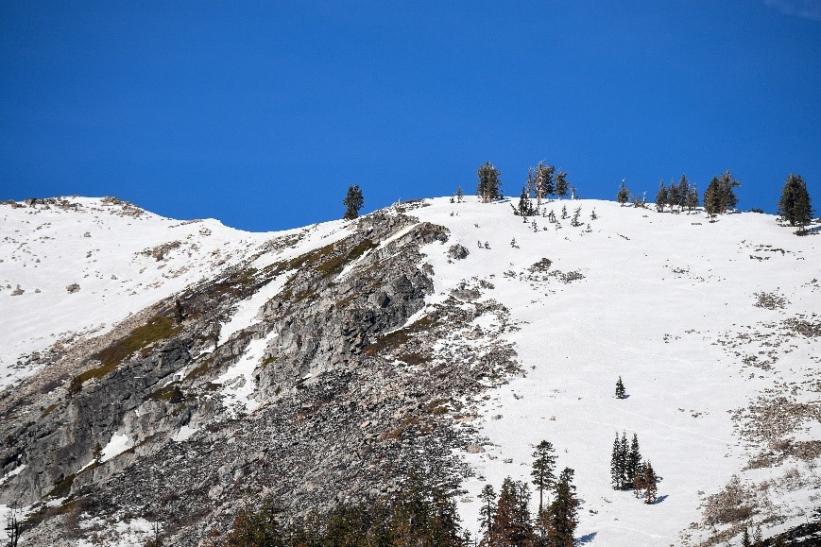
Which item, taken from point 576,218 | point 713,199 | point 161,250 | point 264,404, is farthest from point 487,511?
point 161,250

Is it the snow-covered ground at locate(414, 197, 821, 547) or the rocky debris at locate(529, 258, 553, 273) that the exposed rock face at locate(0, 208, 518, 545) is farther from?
the rocky debris at locate(529, 258, 553, 273)

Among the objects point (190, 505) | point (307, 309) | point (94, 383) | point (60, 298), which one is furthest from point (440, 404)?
point (60, 298)

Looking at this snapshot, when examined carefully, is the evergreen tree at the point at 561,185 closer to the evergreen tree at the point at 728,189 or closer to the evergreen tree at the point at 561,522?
the evergreen tree at the point at 728,189

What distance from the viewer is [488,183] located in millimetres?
151500

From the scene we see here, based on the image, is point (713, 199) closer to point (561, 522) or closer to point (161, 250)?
point (561, 522)

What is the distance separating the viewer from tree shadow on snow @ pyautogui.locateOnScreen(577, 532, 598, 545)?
45.3 meters

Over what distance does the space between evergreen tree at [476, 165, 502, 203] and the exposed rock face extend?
1762 inches

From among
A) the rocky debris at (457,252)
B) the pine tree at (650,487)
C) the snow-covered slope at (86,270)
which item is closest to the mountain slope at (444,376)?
the rocky debris at (457,252)

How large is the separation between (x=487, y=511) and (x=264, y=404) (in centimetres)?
4016

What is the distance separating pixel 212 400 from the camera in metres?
79.9

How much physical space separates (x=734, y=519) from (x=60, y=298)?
144m

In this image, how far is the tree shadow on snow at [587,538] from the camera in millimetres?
45291

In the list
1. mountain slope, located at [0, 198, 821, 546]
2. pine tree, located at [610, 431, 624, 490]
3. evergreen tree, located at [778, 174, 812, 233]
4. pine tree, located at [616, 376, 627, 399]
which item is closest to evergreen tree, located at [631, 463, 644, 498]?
mountain slope, located at [0, 198, 821, 546]

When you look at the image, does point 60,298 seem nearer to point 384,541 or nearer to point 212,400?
point 212,400
